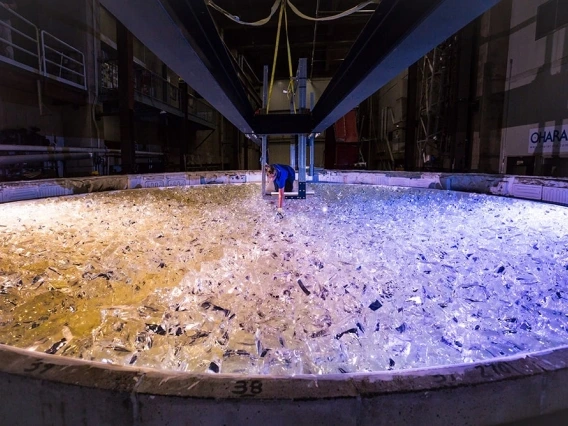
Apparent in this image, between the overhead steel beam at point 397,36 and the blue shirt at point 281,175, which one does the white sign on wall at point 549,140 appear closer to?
the blue shirt at point 281,175

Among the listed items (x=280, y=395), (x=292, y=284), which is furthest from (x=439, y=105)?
(x=280, y=395)

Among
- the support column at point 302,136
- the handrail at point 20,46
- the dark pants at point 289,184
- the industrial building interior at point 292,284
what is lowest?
the industrial building interior at point 292,284

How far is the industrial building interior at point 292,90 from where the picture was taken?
82.8 inches

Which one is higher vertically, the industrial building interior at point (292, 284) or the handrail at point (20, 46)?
the handrail at point (20, 46)

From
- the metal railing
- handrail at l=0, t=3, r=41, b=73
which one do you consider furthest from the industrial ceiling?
the metal railing

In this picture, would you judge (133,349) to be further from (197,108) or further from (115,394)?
(197,108)

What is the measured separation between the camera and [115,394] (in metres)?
0.45

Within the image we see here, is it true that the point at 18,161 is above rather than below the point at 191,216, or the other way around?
above

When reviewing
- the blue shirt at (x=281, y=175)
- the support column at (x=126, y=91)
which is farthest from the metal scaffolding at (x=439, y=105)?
the support column at (x=126, y=91)

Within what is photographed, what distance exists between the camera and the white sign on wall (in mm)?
3862

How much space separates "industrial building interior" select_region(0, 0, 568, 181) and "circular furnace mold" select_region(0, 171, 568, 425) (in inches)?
38.5

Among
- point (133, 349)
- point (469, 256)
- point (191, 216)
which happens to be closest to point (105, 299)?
point (133, 349)

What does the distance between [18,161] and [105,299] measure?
4.26 m

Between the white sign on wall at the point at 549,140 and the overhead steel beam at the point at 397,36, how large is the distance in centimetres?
362
